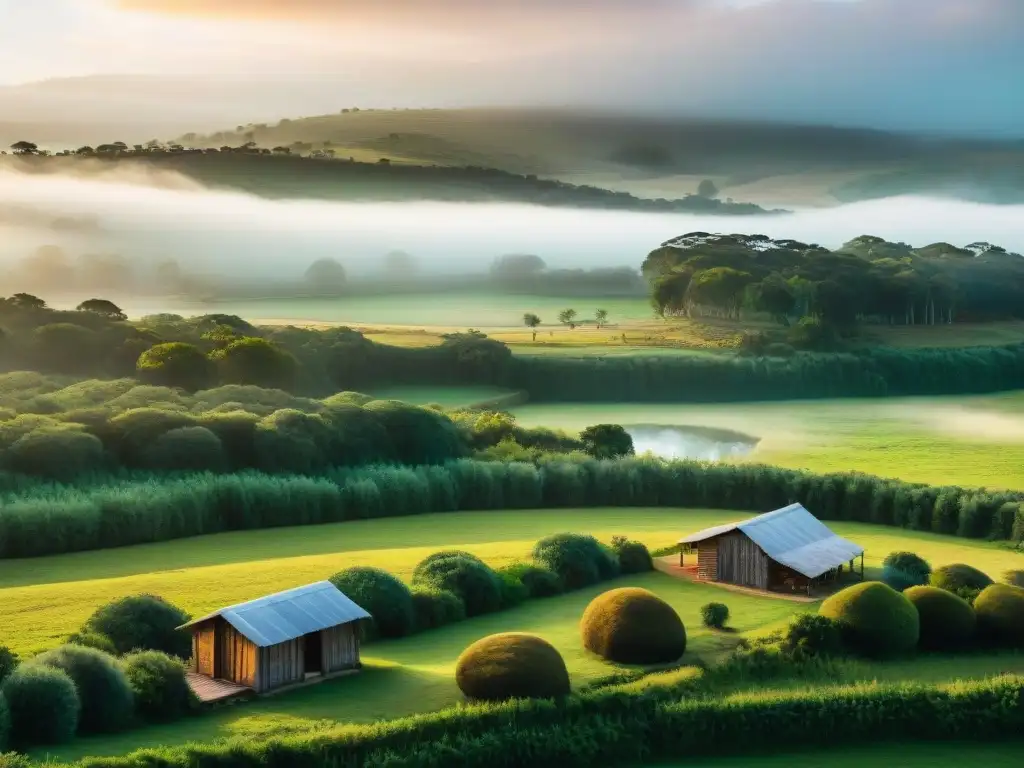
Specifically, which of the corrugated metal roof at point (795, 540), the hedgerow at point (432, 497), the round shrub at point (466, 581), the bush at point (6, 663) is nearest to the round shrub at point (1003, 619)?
the corrugated metal roof at point (795, 540)

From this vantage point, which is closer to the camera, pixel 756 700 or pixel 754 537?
pixel 756 700

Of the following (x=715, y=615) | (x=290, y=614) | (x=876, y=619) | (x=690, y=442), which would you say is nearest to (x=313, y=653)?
(x=290, y=614)

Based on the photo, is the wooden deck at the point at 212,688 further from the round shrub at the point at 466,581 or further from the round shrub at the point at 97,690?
the round shrub at the point at 466,581

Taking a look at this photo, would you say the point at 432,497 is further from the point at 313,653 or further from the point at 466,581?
the point at 313,653

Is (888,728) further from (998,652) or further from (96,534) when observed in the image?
(96,534)

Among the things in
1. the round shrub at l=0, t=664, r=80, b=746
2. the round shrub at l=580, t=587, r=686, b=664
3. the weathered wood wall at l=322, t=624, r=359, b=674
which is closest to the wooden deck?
the weathered wood wall at l=322, t=624, r=359, b=674

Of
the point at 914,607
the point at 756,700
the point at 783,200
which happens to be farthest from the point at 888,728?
the point at 783,200

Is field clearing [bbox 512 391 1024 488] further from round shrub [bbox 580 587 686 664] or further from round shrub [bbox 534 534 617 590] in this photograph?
round shrub [bbox 580 587 686 664]
